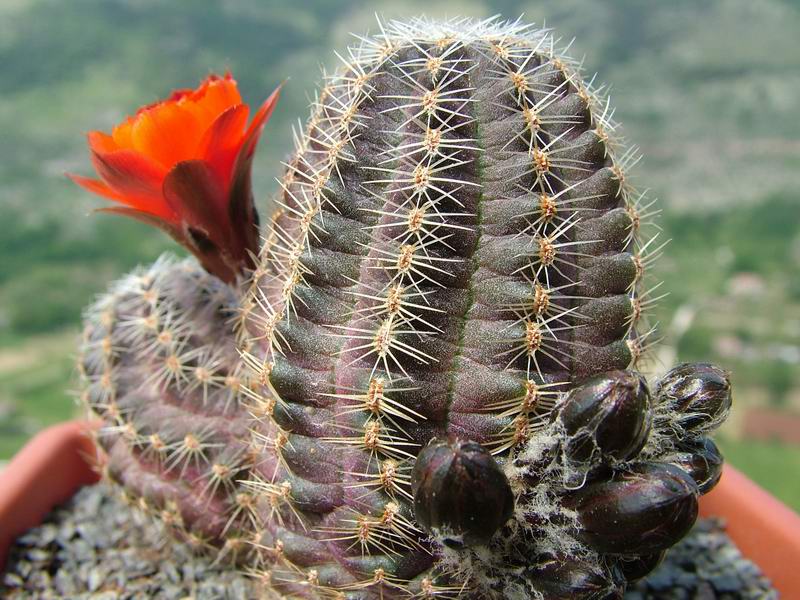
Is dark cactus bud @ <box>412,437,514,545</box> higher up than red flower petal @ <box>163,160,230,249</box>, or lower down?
lower down

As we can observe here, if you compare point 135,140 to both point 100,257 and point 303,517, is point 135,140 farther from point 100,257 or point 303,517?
point 100,257

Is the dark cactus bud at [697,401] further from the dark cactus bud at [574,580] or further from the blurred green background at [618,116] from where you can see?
the blurred green background at [618,116]

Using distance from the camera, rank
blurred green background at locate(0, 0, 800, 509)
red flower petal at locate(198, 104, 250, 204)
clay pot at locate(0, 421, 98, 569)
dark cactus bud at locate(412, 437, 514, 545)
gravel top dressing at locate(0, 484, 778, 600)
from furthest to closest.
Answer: blurred green background at locate(0, 0, 800, 509) → clay pot at locate(0, 421, 98, 569) → gravel top dressing at locate(0, 484, 778, 600) → red flower petal at locate(198, 104, 250, 204) → dark cactus bud at locate(412, 437, 514, 545)

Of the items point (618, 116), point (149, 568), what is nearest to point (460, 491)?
point (149, 568)

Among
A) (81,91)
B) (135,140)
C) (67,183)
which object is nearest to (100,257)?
(67,183)

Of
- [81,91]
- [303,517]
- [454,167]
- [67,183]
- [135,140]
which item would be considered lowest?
[303,517]

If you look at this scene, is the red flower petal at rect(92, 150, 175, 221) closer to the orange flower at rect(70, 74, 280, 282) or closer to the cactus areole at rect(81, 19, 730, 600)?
the orange flower at rect(70, 74, 280, 282)

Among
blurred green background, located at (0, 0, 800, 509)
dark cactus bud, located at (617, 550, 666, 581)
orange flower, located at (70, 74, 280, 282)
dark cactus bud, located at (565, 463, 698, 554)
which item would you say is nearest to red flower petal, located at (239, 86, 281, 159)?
orange flower, located at (70, 74, 280, 282)
